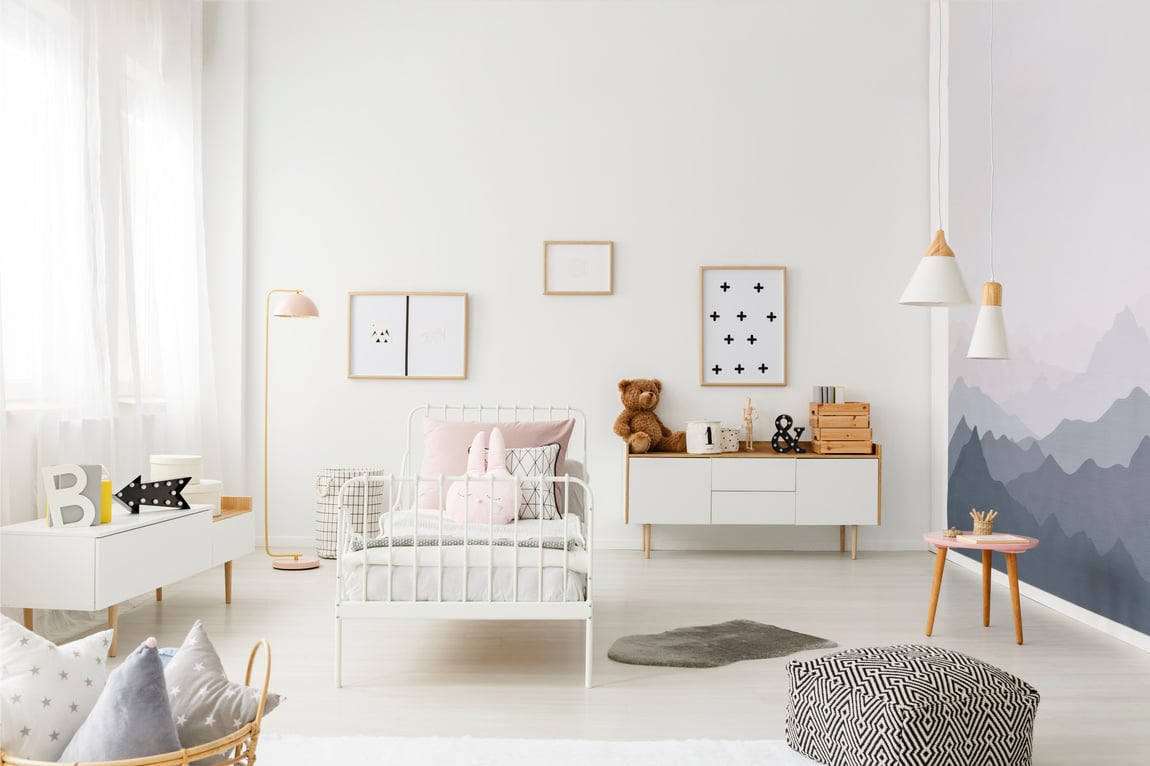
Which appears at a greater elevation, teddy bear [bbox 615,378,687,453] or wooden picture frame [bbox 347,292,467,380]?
wooden picture frame [bbox 347,292,467,380]

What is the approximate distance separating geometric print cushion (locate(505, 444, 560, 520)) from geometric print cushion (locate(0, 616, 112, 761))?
2.37 meters

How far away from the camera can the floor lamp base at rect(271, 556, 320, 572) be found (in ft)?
16.0

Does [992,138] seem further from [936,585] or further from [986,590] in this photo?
[936,585]

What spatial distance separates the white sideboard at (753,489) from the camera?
5191mm

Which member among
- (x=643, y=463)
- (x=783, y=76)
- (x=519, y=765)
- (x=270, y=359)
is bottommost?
(x=519, y=765)

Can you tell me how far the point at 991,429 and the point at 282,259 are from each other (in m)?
4.09

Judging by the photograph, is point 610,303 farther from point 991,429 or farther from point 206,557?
point 206,557

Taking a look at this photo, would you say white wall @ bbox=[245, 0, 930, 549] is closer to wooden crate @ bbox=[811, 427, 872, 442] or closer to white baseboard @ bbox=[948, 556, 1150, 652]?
wooden crate @ bbox=[811, 427, 872, 442]

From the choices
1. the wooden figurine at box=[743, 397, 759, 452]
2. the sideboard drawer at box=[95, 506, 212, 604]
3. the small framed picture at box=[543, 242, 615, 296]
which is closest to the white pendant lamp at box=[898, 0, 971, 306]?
the wooden figurine at box=[743, 397, 759, 452]

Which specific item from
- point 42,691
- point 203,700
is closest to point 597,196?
point 203,700

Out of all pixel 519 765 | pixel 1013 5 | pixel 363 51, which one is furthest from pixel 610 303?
pixel 519 765

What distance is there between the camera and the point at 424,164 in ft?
18.3

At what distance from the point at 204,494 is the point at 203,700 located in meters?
2.42

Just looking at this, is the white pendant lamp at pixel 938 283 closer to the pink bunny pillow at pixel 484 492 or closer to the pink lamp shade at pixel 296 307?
the pink bunny pillow at pixel 484 492
